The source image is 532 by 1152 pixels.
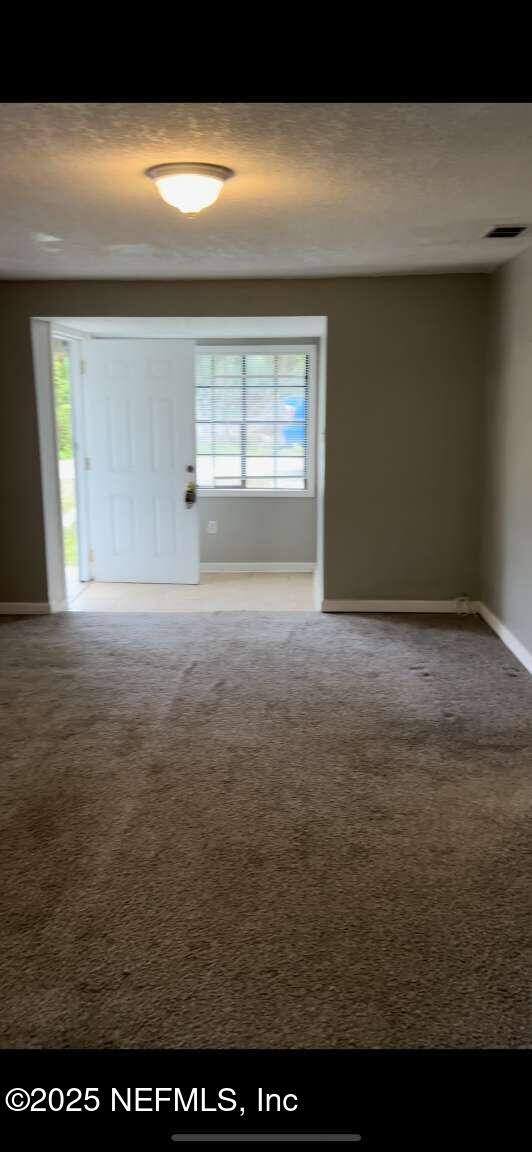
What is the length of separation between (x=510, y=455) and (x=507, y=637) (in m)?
1.07

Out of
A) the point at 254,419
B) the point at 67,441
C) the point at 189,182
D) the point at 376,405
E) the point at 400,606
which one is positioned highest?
the point at 189,182

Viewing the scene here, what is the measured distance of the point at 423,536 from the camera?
5.59 meters

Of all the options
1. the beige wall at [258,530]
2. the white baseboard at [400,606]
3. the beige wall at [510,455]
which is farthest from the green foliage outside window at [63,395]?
the beige wall at [510,455]

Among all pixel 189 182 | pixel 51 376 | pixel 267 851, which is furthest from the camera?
pixel 51 376

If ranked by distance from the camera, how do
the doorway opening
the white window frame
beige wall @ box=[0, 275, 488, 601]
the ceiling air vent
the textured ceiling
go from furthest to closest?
1. the white window frame
2. the doorway opening
3. beige wall @ box=[0, 275, 488, 601]
4. the ceiling air vent
5. the textured ceiling

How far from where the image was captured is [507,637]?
4906mm

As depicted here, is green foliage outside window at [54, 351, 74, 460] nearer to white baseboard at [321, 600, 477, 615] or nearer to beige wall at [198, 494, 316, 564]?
beige wall at [198, 494, 316, 564]

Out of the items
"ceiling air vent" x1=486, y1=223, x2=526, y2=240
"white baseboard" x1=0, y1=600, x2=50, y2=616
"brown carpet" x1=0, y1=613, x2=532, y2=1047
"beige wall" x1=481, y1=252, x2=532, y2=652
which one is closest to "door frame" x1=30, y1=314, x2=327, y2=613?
"white baseboard" x1=0, y1=600, x2=50, y2=616

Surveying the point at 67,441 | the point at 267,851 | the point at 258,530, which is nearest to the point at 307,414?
the point at 258,530

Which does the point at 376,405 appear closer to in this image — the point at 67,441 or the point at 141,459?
the point at 141,459

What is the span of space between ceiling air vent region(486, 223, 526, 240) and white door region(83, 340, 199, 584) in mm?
3114

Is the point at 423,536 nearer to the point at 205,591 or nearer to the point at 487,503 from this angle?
the point at 487,503

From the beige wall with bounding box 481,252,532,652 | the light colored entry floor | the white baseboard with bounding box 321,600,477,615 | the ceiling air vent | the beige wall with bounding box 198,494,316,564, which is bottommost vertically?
the light colored entry floor

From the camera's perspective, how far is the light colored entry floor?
6180mm
